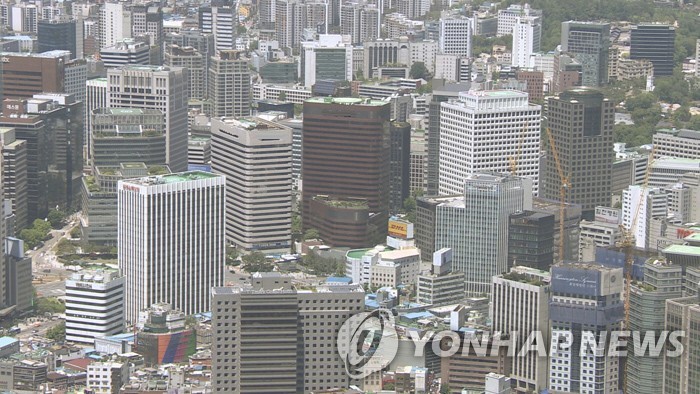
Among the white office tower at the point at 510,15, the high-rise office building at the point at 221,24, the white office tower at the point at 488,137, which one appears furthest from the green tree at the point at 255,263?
the white office tower at the point at 510,15

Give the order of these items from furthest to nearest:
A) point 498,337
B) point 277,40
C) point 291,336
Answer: point 277,40, point 498,337, point 291,336

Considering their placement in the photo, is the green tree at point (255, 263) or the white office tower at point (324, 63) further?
the white office tower at point (324, 63)

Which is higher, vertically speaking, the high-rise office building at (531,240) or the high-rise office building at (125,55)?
the high-rise office building at (125,55)

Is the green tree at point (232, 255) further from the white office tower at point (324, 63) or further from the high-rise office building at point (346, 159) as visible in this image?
the white office tower at point (324, 63)

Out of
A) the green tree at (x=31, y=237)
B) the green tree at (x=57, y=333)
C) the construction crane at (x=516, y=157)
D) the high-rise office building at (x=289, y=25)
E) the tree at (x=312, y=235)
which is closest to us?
the green tree at (x=57, y=333)

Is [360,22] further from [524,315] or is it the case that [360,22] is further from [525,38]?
[524,315]

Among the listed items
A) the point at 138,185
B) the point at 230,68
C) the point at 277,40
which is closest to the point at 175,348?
the point at 138,185

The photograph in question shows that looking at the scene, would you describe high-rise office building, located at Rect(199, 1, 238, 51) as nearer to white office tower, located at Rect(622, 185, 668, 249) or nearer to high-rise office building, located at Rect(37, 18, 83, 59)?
high-rise office building, located at Rect(37, 18, 83, 59)

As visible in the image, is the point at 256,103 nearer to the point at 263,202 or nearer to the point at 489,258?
the point at 263,202
